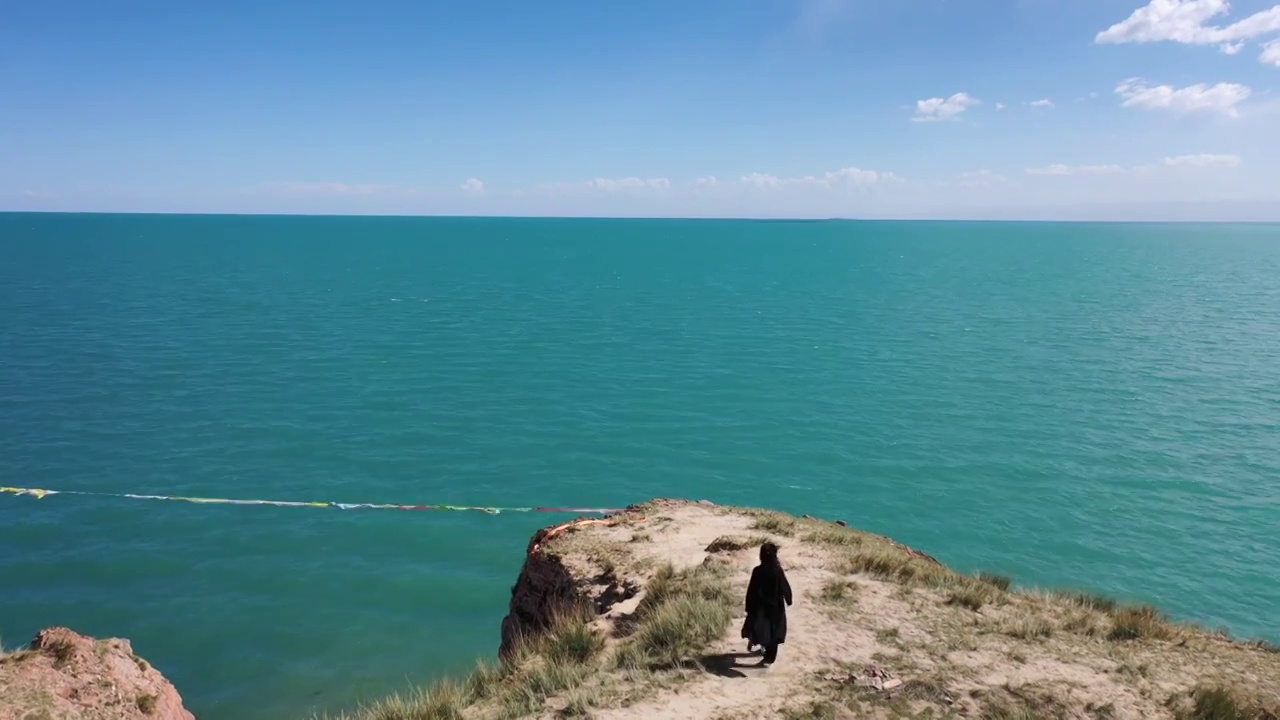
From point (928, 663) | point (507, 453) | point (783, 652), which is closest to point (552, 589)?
point (783, 652)

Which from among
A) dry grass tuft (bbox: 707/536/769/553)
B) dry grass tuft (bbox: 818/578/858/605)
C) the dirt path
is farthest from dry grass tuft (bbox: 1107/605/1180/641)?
dry grass tuft (bbox: 707/536/769/553)

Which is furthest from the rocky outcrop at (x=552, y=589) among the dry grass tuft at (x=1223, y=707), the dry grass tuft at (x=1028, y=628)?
the dry grass tuft at (x=1223, y=707)

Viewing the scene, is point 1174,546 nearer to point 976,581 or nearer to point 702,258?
point 976,581

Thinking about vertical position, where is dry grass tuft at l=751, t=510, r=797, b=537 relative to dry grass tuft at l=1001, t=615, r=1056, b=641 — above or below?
below

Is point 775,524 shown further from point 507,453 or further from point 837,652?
point 507,453

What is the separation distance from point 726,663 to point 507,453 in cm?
2549

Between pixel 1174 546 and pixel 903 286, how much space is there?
259 feet

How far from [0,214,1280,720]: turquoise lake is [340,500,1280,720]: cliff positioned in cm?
915

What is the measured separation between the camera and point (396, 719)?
10203 millimetres

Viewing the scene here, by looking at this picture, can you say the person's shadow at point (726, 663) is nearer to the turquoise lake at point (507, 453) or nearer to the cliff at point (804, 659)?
the cliff at point (804, 659)

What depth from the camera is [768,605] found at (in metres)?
11.0

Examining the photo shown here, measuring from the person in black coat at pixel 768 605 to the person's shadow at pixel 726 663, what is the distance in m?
0.36

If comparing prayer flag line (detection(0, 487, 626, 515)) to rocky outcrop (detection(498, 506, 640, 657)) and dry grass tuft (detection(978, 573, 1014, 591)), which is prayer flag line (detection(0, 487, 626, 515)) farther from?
dry grass tuft (detection(978, 573, 1014, 591))

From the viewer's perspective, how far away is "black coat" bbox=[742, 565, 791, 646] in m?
10.9
